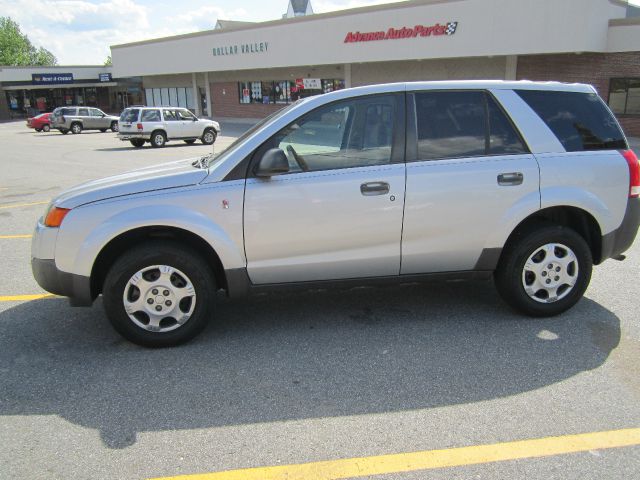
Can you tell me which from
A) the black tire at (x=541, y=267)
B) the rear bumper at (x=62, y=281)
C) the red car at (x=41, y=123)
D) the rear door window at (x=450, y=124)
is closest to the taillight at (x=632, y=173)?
the black tire at (x=541, y=267)

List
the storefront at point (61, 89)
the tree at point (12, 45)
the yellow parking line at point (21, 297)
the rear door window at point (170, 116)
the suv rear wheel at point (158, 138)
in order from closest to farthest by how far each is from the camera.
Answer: the yellow parking line at point (21, 297) → the suv rear wheel at point (158, 138) → the rear door window at point (170, 116) → the storefront at point (61, 89) → the tree at point (12, 45)

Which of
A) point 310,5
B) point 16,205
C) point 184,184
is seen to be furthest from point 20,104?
point 184,184

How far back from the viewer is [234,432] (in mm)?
3012

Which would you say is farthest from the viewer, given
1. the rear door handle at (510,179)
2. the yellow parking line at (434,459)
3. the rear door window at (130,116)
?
the rear door window at (130,116)

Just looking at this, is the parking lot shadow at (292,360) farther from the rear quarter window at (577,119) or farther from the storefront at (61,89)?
the storefront at (61,89)

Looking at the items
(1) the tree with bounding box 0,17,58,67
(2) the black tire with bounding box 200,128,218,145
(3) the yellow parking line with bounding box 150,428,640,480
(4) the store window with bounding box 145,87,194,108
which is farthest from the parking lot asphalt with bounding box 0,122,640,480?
(1) the tree with bounding box 0,17,58,67

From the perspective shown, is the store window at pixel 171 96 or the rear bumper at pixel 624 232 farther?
the store window at pixel 171 96

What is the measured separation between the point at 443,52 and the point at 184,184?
2452cm

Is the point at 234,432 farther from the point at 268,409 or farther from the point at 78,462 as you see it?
the point at 78,462

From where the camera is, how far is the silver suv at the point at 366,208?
3.82m

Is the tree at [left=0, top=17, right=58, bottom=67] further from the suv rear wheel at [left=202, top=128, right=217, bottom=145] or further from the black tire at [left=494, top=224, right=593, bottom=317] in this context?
the black tire at [left=494, top=224, right=593, bottom=317]

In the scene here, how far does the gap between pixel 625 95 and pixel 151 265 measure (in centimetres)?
2372

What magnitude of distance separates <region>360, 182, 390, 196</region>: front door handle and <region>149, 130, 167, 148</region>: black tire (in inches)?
783

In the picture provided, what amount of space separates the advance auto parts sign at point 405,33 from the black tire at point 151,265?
958 inches
